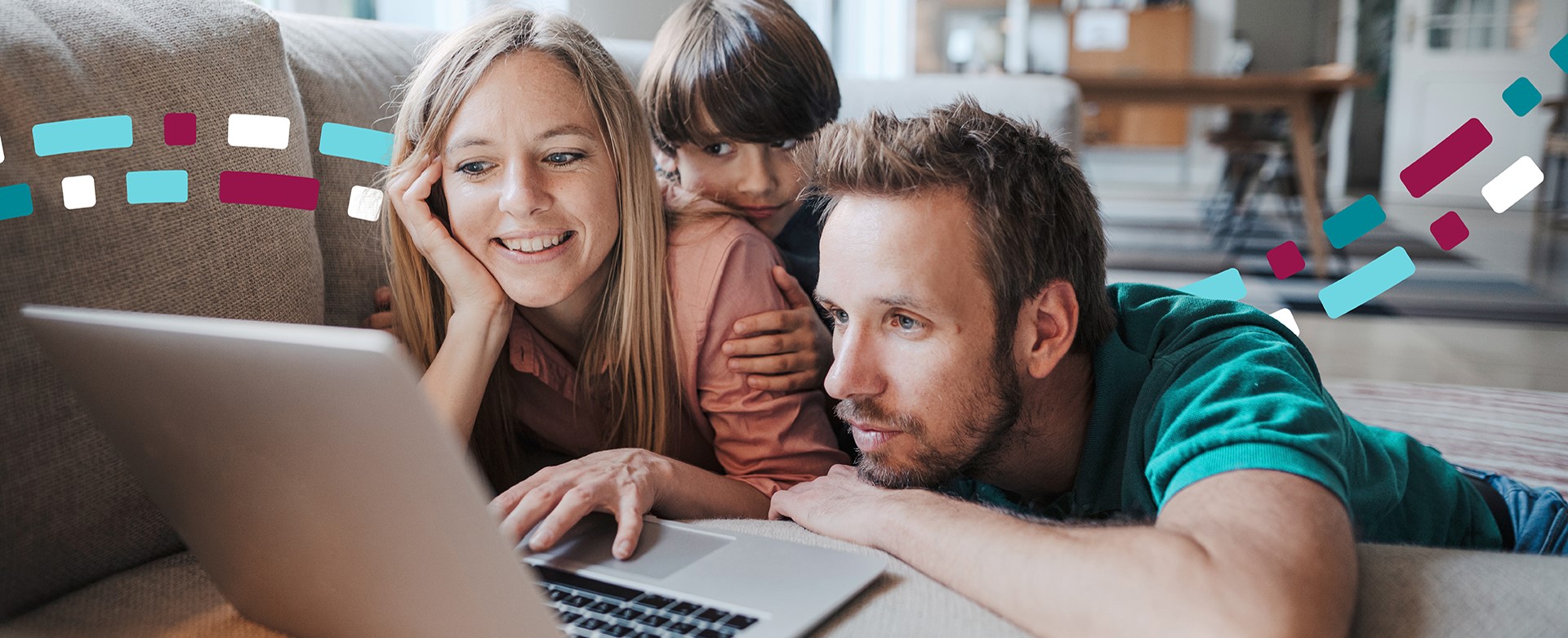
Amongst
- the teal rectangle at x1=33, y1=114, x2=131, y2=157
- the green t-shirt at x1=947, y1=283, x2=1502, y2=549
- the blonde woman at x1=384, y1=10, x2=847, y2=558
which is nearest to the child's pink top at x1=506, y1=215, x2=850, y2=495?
the blonde woman at x1=384, y1=10, x2=847, y2=558

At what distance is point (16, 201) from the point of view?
30.3 inches

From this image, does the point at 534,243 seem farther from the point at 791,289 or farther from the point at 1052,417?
the point at 1052,417

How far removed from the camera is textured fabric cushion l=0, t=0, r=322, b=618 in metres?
0.78

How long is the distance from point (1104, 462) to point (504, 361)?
0.70m

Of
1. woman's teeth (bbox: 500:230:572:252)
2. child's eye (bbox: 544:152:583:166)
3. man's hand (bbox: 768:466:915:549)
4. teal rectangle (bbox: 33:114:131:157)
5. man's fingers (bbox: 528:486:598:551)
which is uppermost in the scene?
teal rectangle (bbox: 33:114:131:157)

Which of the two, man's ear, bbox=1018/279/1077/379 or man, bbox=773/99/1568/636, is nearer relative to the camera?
man, bbox=773/99/1568/636

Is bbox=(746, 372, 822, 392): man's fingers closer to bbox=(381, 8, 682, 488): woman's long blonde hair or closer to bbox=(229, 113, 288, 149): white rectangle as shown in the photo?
bbox=(381, 8, 682, 488): woman's long blonde hair

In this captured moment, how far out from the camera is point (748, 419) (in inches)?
47.7

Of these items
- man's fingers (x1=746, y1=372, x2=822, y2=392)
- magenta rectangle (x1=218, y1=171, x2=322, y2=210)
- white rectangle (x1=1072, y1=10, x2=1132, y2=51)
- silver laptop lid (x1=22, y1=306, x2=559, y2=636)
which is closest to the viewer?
silver laptop lid (x1=22, y1=306, x2=559, y2=636)

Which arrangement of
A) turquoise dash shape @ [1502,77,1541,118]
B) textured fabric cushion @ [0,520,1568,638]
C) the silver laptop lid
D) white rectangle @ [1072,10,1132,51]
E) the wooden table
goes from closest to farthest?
the silver laptop lid, textured fabric cushion @ [0,520,1568,638], turquoise dash shape @ [1502,77,1541,118], the wooden table, white rectangle @ [1072,10,1132,51]

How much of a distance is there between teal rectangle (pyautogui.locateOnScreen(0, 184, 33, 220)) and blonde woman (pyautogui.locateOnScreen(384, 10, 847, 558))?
1.31 feet

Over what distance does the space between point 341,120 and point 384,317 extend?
23 centimetres

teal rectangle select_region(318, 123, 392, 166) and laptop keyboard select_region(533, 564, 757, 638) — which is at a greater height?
teal rectangle select_region(318, 123, 392, 166)

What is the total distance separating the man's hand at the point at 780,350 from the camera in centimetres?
119
